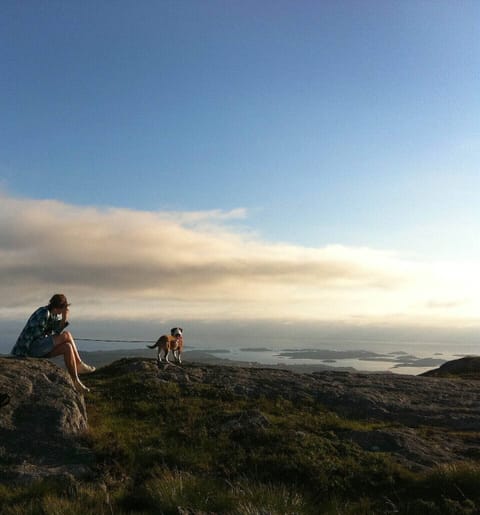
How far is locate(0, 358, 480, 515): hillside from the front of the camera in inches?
337

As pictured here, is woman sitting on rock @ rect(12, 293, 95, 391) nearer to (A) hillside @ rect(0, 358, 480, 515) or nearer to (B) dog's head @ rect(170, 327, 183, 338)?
(A) hillside @ rect(0, 358, 480, 515)

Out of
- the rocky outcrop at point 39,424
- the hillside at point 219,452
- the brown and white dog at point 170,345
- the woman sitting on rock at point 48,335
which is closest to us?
the hillside at point 219,452

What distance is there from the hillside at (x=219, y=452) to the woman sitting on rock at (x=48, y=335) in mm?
554

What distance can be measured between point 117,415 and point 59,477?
4.76 meters

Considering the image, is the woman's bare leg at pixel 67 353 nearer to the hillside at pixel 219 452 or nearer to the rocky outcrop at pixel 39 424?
the hillside at pixel 219 452

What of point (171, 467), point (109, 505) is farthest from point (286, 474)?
point (109, 505)

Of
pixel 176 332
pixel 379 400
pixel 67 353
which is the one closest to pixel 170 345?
pixel 176 332

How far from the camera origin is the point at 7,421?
10.8 m

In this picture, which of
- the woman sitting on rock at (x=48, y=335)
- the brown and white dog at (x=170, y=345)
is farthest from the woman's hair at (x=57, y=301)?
the brown and white dog at (x=170, y=345)

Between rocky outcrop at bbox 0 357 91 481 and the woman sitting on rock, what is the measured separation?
0.86 m

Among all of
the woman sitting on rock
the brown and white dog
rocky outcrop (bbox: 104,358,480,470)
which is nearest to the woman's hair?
the woman sitting on rock

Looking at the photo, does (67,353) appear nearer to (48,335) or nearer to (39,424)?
(48,335)

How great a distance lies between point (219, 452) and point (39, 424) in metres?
4.21

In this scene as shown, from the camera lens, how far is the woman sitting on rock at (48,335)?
13.7 meters
